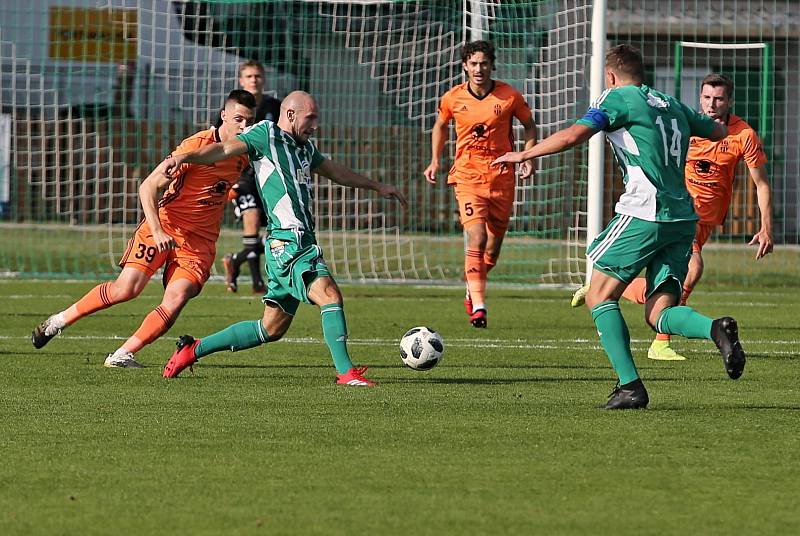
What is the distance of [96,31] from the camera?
20.9 meters

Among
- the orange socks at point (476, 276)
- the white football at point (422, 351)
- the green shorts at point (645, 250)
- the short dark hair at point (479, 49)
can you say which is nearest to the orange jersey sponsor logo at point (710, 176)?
the orange socks at point (476, 276)

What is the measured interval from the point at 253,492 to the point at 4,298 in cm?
960

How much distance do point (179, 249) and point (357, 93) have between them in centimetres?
1453

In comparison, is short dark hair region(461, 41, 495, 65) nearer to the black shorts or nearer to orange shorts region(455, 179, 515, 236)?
orange shorts region(455, 179, 515, 236)

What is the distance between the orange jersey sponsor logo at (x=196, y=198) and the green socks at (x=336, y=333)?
1442mm

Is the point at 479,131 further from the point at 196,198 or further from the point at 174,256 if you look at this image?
the point at 174,256

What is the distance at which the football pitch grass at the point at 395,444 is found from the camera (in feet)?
15.1

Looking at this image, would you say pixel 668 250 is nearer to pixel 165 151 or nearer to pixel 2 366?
pixel 2 366

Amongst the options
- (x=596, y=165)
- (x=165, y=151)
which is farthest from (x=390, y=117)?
(x=596, y=165)

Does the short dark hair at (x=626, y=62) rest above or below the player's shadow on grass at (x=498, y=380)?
above

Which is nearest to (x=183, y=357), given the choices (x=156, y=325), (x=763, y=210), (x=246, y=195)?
(x=156, y=325)

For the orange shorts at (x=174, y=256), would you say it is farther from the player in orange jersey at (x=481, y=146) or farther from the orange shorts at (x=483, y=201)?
the orange shorts at (x=483, y=201)

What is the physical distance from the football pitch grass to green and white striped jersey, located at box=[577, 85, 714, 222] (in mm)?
974

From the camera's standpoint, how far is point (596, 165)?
14.7 m
